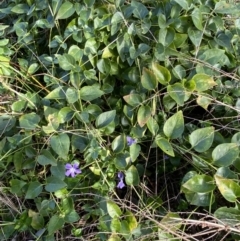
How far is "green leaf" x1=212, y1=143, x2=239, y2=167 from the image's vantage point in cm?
109

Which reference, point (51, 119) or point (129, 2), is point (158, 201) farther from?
point (129, 2)

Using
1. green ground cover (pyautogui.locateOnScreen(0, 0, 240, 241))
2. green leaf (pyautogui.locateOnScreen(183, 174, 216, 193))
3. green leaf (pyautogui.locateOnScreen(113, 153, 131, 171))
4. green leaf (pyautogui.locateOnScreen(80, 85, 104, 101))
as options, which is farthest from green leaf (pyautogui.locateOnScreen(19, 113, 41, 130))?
green leaf (pyautogui.locateOnScreen(183, 174, 216, 193))

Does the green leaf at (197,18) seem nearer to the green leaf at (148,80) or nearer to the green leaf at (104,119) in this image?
the green leaf at (148,80)

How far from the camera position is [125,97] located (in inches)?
49.3

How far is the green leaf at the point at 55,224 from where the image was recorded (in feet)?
3.77

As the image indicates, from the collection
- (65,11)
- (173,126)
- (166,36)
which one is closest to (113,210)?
(173,126)

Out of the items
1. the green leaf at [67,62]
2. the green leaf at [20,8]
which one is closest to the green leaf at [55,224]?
the green leaf at [67,62]

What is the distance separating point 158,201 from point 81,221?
220 mm

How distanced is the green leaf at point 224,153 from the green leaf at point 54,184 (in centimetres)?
39

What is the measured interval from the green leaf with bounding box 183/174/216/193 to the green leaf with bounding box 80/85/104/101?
0.37 metres

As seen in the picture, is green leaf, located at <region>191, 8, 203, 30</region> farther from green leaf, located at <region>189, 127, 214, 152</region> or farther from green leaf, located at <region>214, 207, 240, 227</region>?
green leaf, located at <region>214, 207, 240, 227</region>

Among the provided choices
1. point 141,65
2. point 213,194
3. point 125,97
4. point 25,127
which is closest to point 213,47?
point 141,65

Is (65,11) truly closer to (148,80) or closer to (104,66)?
(104,66)

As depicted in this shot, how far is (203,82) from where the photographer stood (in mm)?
1229
